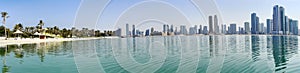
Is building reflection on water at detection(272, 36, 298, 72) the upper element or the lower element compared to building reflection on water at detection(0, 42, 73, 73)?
lower

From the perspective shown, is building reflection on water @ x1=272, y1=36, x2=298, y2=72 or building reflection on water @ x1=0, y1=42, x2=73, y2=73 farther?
building reflection on water @ x1=0, y1=42, x2=73, y2=73

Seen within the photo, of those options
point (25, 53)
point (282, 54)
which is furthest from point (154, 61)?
point (25, 53)

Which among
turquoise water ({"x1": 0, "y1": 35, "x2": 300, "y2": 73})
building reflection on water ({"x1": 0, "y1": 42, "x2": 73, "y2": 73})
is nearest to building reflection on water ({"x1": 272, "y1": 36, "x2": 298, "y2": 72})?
turquoise water ({"x1": 0, "y1": 35, "x2": 300, "y2": 73})

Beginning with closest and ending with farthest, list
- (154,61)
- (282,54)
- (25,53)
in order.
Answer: (154,61), (282,54), (25,53)

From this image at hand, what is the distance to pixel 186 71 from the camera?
1873 cm

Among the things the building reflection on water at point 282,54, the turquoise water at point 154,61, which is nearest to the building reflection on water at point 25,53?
the turquoise water at point 154,61

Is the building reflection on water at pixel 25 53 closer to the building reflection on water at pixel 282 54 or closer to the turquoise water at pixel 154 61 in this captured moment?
the turquoise water at pixel 154 61

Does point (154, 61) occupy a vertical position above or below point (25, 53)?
below

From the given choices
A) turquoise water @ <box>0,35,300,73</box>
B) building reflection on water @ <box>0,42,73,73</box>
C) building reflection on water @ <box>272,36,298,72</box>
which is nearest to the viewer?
turquoise water @ <box>0,35,300,73</box>

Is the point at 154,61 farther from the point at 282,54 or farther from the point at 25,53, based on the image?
the point at 25,53

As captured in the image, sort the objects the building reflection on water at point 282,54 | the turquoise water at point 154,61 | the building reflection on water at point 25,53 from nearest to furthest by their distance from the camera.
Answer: the turquoise water at point 154,61
the building reflection on water at point 282,54
the building reflection on water at point 25,53

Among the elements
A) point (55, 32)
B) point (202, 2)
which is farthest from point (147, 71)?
point (55, 32)

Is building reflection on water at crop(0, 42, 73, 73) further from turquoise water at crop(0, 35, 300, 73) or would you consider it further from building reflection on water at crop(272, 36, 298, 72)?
building reflection on water at crop(272, 36, 298, 72)

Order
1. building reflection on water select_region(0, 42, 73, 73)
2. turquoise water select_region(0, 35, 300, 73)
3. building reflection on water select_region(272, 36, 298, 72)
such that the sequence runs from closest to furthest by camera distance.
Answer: turquoise water select_region(0, 35, 300, 73) → building reflection on water select_region(272, 36, 298, 72) → building reflection on water select_region(0, 42, 73, 73)
